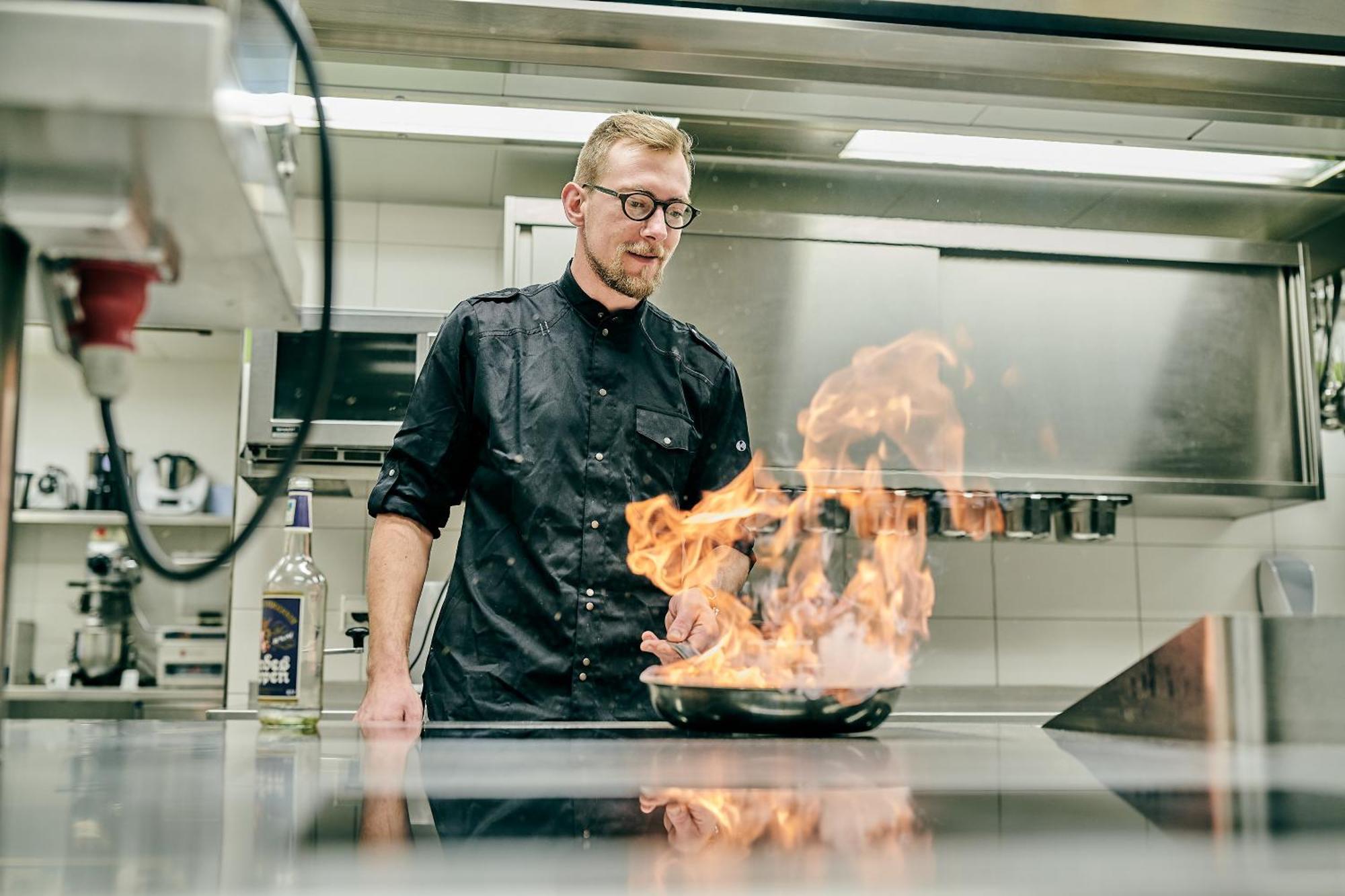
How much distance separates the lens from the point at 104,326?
0.63 meters

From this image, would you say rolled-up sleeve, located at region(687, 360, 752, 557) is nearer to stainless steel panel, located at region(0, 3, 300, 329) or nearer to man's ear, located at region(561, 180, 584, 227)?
man's ear, located at region(561, 180, 584, 227)

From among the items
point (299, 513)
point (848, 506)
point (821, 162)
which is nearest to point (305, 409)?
point (299, 513)

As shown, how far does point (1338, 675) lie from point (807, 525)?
2.12 m

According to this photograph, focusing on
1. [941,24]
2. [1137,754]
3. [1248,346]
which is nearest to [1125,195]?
[1248,346]

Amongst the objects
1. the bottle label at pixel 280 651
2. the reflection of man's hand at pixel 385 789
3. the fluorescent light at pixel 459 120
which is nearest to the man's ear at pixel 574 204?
the fluorescent light at pixel 459 120

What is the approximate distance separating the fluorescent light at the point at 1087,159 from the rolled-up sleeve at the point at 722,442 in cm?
98

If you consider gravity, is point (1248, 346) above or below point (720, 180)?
below

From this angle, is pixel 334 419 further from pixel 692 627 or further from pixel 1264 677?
pixel 1264 677

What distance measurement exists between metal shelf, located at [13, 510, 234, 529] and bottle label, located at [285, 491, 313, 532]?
3768 millimetres

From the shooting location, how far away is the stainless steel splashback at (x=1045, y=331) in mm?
2775

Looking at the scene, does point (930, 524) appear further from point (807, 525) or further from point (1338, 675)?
point (1338, 675)

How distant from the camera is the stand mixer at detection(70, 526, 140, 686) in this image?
4.57 m

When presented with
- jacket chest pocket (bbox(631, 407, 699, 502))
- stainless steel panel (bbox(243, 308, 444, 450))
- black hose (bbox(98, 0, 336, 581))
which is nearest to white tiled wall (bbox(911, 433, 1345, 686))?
stainless steel panel (bbox(243, 308, 444, 450))

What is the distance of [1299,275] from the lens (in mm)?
3014
